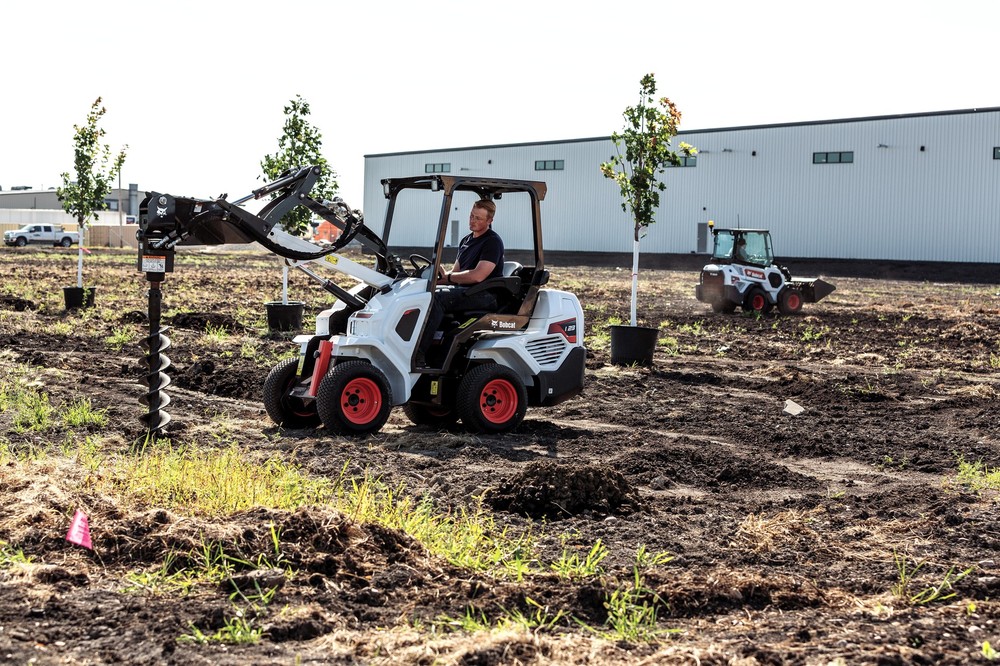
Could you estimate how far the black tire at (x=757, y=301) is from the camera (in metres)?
24.4

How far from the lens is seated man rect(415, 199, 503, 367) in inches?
A: 378

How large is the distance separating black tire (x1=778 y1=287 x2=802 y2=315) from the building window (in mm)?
27817

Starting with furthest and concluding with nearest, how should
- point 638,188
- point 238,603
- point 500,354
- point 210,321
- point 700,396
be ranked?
1. point 210,321
2. point 638,188
3. point 700,396
4. point 500,354
5. point 238,603

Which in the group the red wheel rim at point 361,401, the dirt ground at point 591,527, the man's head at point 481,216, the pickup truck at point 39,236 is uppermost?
the pickup truck at point 39,236

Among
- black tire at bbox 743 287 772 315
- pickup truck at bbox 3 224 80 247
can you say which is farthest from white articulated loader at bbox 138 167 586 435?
pickup truck at bbox 3 224 80 247

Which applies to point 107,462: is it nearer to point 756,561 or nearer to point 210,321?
point 756,561

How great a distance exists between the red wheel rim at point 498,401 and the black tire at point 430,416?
18.4 inches

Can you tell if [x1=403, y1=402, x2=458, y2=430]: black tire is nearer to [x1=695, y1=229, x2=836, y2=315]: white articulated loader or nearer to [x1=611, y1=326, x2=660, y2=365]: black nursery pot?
[x1=611, y1=326, x2=660, y2=365]: black nursery pot

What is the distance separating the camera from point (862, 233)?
4931cm

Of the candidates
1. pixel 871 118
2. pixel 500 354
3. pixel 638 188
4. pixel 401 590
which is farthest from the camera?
pixel 871 118


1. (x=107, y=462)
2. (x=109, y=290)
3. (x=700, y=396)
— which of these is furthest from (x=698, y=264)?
(x=107, y=462)

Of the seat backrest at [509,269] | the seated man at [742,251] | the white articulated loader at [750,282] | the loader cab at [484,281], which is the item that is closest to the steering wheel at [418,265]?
the loader cab at [484,281]

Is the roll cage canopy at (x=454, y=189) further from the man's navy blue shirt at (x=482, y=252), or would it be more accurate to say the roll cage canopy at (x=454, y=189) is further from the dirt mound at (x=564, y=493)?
the dirt mound at (x=564, y=493)

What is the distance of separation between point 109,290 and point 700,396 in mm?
18399
